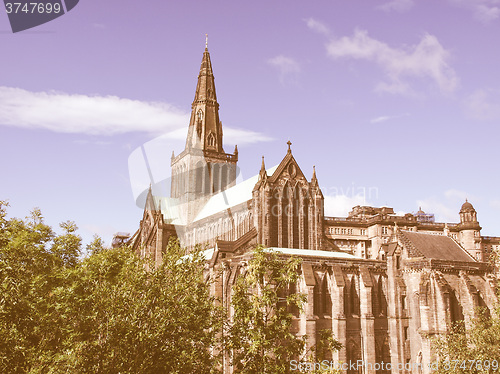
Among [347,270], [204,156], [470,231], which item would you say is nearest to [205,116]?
[204,156]

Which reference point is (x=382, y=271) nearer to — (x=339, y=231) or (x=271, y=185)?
(x=271, y=185)

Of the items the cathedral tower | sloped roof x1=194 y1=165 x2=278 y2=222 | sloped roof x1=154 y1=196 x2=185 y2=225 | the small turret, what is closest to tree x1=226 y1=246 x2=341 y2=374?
sloped roof x1=194 y1=165 x2=278 y2=222

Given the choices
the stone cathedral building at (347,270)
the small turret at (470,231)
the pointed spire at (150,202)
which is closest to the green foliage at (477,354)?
the stone cathedral building at (347,270)

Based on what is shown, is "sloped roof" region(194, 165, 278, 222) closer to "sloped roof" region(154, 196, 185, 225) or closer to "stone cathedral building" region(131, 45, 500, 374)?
"stone cathedral building" region(131, 45, 500, 374)

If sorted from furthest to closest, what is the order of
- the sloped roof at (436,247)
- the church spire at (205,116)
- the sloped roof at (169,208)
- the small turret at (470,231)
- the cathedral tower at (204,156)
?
the small turret at (470,231) → the church spire at (205,116) → the cathedral tower at (204,156) → the sloped roof at (169,208) → the sloped roof at (436,247)

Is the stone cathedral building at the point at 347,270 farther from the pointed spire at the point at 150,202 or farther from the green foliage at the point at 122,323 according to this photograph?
the green foliage at the point at 122,323

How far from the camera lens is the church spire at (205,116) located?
307 feet

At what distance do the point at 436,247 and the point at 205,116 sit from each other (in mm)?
50028

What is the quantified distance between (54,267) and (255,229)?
29.6m

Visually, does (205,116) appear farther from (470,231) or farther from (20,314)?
(20,314)

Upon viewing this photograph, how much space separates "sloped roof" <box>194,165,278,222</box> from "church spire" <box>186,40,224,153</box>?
36.3 ft

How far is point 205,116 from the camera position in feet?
309

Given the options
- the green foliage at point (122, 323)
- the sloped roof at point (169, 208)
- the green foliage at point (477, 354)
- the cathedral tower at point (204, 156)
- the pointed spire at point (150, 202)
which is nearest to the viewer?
the green foliage at point (122, 323)

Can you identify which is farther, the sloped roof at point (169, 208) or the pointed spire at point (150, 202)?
the pointed spire at point (150, 202)
